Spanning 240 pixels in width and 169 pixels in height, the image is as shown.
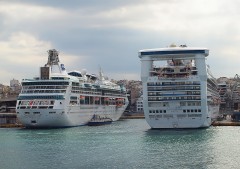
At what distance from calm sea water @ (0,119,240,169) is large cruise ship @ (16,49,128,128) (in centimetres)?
1417

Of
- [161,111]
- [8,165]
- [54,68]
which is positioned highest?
[54,68]

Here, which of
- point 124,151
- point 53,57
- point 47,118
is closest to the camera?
point 124,151

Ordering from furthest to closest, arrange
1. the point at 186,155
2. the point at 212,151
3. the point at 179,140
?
the point at 179,140 → the point at 212,151 → the point at 186,155

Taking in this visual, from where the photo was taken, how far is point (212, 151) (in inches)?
1984

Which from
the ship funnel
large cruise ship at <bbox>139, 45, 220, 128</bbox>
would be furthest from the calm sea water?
the ship funnel

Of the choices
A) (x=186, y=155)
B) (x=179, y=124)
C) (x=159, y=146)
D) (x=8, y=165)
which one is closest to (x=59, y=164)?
(x=8, y=165)

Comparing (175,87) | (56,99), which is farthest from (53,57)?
(175,87)

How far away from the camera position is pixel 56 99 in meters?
86.3

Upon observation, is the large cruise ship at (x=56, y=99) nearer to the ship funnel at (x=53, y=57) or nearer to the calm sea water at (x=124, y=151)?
the ship funnel at (x=53, y=57)

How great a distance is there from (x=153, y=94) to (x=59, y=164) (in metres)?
33.4

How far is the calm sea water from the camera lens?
140ft

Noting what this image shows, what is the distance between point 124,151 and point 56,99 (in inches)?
1441

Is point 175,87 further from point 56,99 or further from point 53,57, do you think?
point 53,57

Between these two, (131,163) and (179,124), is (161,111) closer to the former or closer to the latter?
(179,124)
